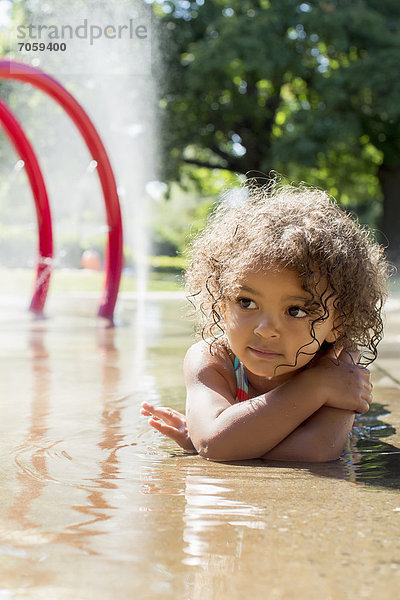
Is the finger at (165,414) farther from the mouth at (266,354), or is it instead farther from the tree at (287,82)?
the tree at (287,82)

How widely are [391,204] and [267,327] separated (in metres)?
18.7

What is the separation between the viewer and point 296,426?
2014 mm

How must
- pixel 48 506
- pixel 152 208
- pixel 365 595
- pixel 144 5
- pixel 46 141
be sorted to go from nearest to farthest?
1. pixel 365 595
2. pixel 48 506
3. pixel 144 5
4. pixel 46 141
5. pixel 152 208

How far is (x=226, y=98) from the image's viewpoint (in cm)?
2042

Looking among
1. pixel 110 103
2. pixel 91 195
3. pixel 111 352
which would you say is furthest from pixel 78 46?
pixel 111 352

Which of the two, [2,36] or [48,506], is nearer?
[48,506]

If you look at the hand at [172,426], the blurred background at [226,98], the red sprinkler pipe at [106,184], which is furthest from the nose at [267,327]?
the blurred background at [226,98]

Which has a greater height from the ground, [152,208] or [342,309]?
[152,208]

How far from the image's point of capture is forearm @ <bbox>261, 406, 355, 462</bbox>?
201 centimetres

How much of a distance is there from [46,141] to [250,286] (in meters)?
20.0

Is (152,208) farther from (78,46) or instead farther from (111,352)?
(111,352)

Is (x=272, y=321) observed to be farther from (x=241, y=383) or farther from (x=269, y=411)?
(x=241, y=383)

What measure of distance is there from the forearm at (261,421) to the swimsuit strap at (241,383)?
0.69 feet

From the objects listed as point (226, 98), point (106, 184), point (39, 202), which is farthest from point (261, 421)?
point (226, 98)
